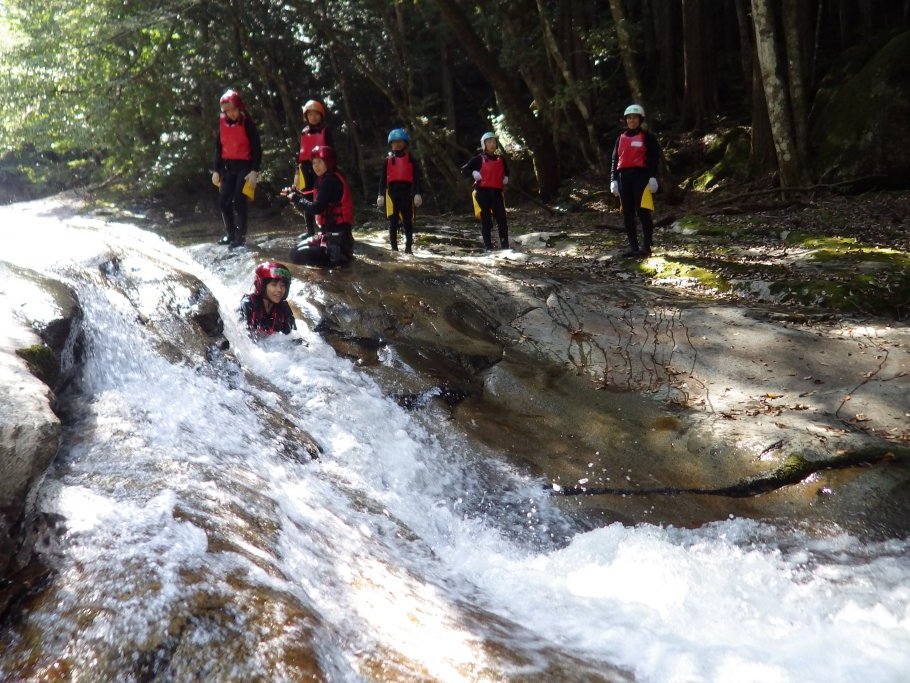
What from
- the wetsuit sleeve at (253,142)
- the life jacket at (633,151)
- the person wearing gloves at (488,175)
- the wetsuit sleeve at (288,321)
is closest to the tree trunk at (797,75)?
the life jacket at (633,151)

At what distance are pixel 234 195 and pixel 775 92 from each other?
849 centimetres

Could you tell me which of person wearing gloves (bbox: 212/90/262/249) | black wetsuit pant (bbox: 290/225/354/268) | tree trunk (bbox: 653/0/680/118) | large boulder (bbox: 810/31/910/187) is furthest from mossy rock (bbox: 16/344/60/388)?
tree trunk (bbox: 653/0/680/118)

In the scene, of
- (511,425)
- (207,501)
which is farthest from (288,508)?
(511,425)

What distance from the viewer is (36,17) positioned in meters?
17.0

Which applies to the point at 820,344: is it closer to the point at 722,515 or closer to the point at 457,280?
the point at 722,515

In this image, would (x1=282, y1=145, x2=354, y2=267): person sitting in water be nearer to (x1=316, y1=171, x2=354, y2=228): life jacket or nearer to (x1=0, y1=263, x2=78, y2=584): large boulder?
(x1=316, y1=171, x2=354, y2=228): life jacket

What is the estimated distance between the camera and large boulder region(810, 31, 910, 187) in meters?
12.3

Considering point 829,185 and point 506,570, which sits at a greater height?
point 829,185

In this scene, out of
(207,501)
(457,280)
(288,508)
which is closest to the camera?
(207,501)

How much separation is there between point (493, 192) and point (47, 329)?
6897 millimetres

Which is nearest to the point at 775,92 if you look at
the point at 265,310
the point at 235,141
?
the point at 235,141

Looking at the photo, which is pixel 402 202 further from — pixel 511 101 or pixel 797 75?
pixel 797 75

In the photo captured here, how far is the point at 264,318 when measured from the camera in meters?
6.97

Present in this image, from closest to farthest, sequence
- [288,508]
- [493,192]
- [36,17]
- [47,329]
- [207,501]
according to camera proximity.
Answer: [207,501] < [288,508] < [47,329] < [493,192] < [36,17]
